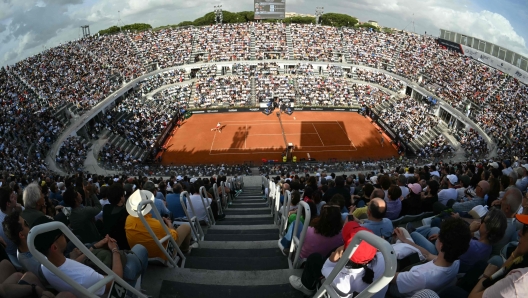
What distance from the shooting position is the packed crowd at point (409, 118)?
34844 millimetres

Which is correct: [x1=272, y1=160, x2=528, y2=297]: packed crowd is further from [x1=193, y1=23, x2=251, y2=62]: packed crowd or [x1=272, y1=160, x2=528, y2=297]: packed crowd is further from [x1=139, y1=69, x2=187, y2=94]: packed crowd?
[x1=193, y1=23, x2=251, y2=62]: packed crowd

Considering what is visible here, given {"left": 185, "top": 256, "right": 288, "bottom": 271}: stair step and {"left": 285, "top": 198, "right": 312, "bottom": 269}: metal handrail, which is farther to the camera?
{"left": 185, "top": 256, "right": 288, "bottom": 271}: stair step

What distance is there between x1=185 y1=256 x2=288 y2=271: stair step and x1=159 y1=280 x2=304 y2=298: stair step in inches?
31.8

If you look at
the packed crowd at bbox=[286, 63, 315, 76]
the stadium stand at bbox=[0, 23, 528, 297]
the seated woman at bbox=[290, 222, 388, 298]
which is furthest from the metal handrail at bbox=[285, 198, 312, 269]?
the packed crowd at bbox=[286, 63, 315, 76]

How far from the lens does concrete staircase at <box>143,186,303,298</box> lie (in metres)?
4.46

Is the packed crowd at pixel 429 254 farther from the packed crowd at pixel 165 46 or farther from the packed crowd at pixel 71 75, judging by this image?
the packed crowd at pixel 165 46

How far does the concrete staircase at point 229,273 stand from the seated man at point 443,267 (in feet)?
5.01

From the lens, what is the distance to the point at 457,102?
118ft

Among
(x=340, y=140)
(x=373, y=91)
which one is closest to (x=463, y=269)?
(x=340, y=140)

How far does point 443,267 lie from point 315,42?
56.4 meters

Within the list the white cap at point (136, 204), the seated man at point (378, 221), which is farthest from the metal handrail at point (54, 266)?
the seated man at point (378, 221)

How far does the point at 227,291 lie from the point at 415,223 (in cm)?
475

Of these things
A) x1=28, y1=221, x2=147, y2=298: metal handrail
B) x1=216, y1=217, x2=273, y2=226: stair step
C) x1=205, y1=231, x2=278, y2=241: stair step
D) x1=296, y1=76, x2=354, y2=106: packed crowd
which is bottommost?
x1=296, y1=76, x2=354, y2=106: packed crowd

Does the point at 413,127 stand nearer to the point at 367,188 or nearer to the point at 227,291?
the point at 367,188
